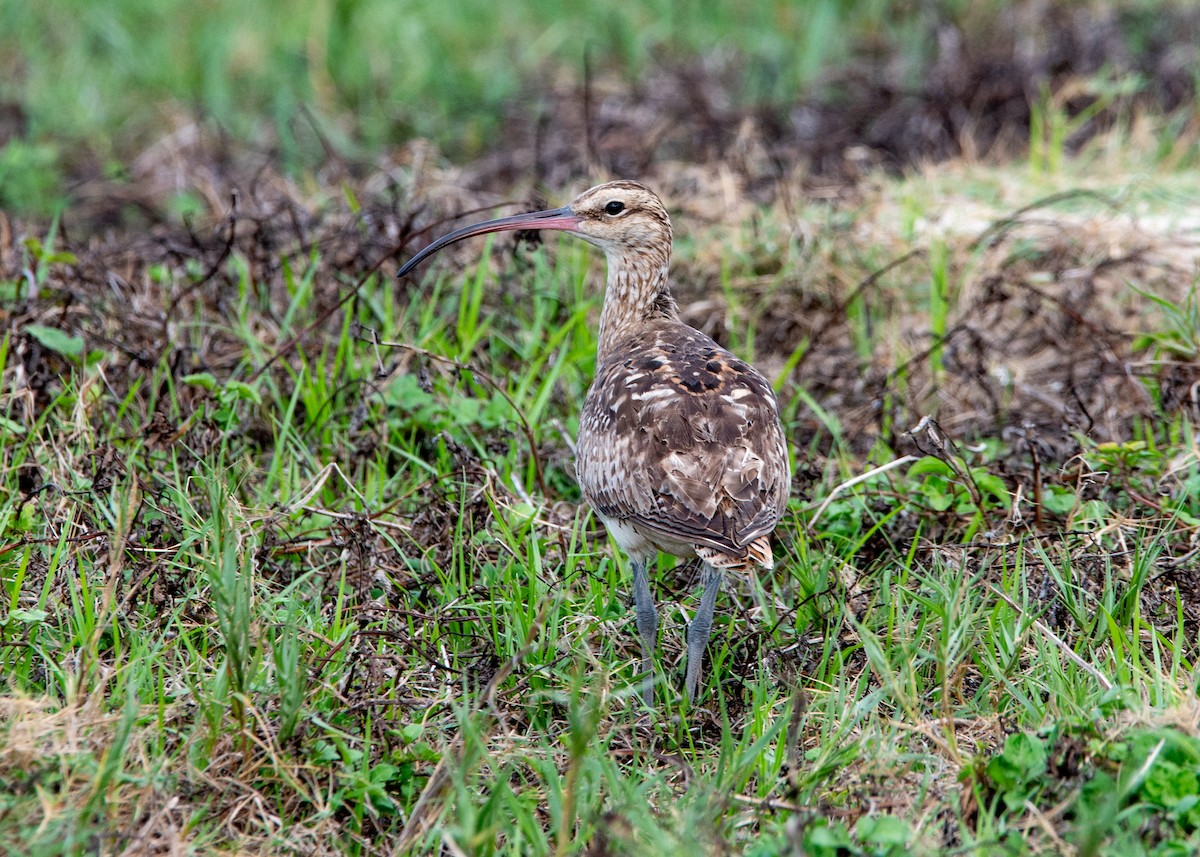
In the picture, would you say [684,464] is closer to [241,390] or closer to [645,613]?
[645,613]

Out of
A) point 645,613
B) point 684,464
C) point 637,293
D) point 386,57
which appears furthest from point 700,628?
point 386,57

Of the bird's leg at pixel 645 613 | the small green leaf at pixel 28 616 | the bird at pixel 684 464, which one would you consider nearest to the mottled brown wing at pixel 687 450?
the bird at pixel 684 464

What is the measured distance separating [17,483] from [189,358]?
111cm

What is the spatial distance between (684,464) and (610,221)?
1426 mm

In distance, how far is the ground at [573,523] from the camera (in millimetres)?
3607

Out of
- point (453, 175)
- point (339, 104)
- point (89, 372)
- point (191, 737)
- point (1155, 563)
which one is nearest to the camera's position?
point (191, 737)

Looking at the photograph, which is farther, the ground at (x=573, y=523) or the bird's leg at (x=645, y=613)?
the bird's leg at (x=645, y=613)

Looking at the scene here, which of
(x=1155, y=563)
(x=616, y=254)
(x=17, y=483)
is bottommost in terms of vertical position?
(x=1155, y=563)

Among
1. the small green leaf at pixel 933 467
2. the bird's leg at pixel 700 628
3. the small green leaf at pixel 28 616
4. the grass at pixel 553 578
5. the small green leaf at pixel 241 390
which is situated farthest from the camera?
the small green leaf at pixel 241 390

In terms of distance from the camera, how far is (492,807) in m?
3.36

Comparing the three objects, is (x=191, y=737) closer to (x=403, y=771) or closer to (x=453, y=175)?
(x=403, y=771)

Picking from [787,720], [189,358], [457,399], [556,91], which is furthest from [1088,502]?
[556,91]

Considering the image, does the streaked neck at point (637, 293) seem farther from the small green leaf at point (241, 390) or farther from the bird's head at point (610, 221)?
the small green leaf at point (241, 390)

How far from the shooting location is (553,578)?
16.0 ft
